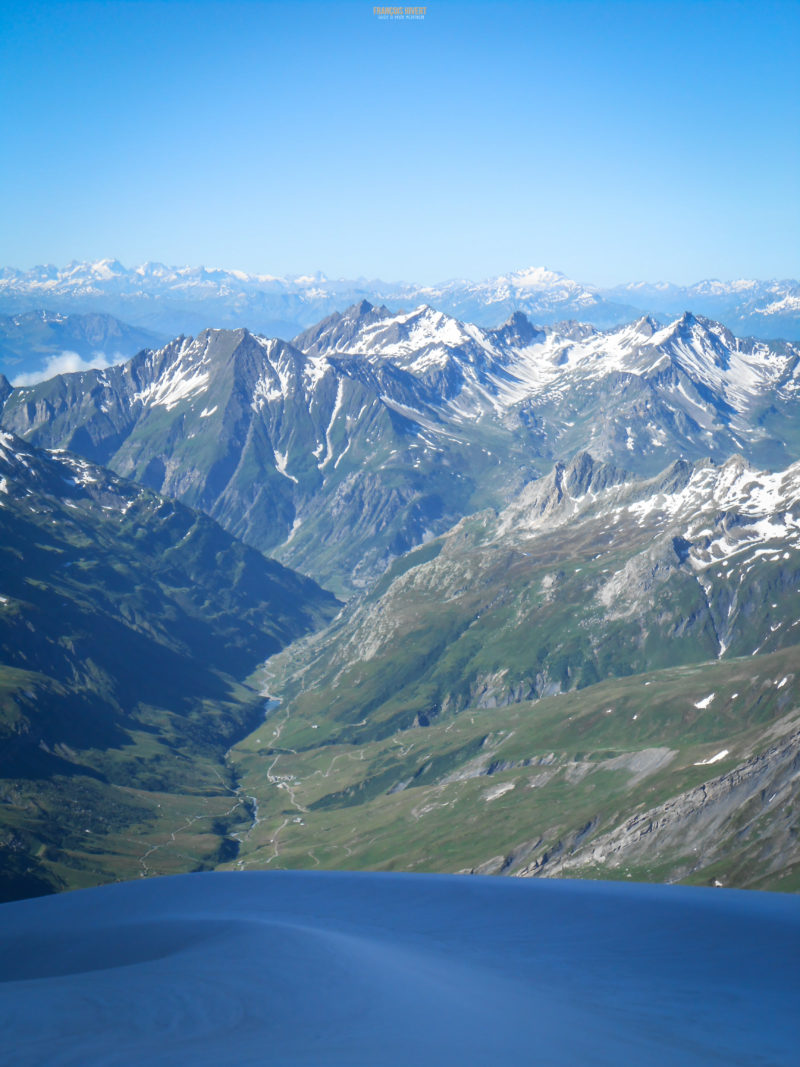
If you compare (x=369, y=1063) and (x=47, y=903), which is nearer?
(x=369, y=1063)

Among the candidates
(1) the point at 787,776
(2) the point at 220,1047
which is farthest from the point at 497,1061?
(1) the point at 787,776

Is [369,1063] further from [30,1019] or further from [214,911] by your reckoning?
[214,911]

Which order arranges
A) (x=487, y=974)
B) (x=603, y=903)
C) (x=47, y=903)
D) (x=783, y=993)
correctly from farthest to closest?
(x=47, y=903) → (x=603, y=903) → (x=487, y=974) → (x=783, y=993)

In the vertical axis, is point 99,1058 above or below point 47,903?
above

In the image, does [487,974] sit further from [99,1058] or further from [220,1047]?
[99,1058]

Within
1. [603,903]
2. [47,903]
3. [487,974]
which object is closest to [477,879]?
[603,903]

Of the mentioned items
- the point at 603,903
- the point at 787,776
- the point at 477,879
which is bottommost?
the point at 787,776

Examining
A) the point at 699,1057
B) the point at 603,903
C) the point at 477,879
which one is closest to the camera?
the point at 699,1057
